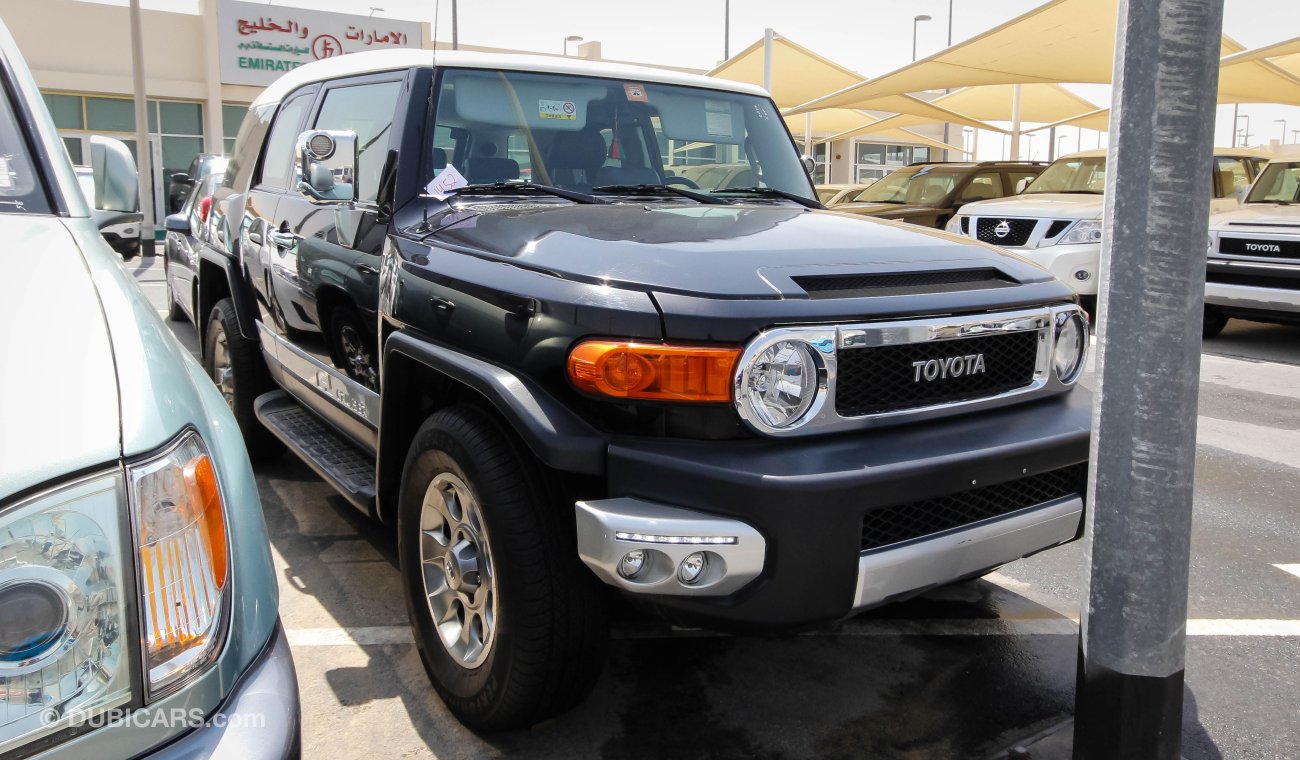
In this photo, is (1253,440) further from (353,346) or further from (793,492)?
(353,346)

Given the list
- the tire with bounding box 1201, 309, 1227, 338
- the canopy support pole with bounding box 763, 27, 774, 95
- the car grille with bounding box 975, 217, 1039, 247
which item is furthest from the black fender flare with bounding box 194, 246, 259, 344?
the canopy support pole with bounding box 763, 27, 774, 95

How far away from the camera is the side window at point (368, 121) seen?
144 inches

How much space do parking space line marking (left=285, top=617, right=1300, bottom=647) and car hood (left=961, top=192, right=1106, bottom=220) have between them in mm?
7306

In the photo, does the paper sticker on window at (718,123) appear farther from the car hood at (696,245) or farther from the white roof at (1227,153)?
the white roof at (1227,153)

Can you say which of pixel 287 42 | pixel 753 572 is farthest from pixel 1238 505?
pixel 287 42

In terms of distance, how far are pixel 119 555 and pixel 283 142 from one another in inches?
150

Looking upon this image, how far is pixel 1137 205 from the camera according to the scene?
7.25 feet

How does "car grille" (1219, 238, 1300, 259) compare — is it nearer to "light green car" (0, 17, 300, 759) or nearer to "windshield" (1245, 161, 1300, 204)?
"windshield" (1245, 161, 1300, 204)

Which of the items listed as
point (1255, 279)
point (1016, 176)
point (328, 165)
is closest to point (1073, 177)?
point (1016, 176)

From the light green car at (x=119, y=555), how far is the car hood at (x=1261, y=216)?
10000 millimetres

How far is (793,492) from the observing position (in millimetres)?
2217

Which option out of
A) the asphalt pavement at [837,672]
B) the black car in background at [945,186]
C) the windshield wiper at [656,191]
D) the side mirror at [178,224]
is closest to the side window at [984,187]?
the black car in background at [945,186]

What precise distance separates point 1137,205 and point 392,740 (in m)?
2.31

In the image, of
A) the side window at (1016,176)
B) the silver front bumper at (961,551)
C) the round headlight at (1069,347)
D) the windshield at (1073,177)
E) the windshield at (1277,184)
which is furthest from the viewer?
the side window at (1016,176)
